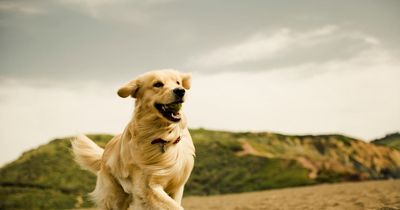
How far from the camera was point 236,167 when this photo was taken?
2530 centimetres

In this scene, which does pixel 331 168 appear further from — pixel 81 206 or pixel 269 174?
pixel 81 206

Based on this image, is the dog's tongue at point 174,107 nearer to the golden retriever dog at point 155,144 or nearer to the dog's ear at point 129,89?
the golden retriever dog at point 155,144

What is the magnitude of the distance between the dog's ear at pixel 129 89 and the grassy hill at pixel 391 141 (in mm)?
23863

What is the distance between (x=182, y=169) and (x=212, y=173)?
18352 mm

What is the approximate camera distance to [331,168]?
78.4 ft

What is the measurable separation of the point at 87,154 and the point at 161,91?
280 cm

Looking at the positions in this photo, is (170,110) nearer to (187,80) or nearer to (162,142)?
(162,142)

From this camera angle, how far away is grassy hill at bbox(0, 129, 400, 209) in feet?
75.3

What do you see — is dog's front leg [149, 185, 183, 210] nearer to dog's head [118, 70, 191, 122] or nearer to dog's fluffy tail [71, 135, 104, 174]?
dog's head [118, 70, 191, 122]

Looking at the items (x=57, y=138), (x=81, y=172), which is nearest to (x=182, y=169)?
(x=81, y=172)

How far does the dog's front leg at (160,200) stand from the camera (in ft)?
19.9

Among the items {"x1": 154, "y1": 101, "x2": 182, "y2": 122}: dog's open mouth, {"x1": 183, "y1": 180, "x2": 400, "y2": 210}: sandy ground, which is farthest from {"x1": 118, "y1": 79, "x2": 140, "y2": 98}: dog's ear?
{"x1": 183, "y1": 180, "x2": 400, "y2": 210}: sandy ground

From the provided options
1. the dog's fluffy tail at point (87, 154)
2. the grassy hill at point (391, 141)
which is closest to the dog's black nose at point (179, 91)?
the dog's fluffy tail at point (87, 154)

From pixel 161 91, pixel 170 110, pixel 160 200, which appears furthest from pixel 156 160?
pixel 161 91
